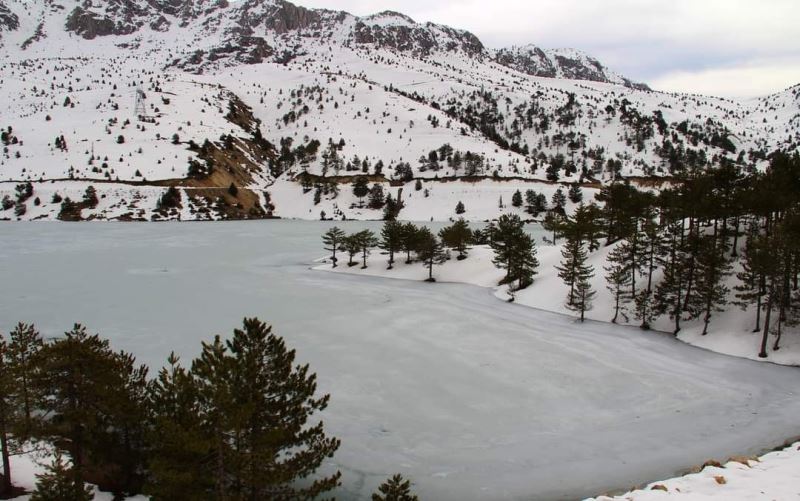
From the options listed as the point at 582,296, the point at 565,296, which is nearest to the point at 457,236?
the point at 565,296

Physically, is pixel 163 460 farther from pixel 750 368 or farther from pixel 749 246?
pixel 749 246

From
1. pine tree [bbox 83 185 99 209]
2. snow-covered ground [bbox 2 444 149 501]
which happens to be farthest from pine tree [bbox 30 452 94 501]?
pine tree [bbox 83 185 99 209]

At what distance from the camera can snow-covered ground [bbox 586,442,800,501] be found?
15023 millimetres

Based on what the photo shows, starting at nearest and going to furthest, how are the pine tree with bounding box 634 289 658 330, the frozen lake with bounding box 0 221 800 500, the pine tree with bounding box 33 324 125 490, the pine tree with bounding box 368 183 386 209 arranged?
the pine tree with bounding box 33 324 125 490, the frozen lake with bounding box 0 221 800 500, the pine tree with bounding box 634 289 658 330, the pine tree with bounding box 368 183 386 209

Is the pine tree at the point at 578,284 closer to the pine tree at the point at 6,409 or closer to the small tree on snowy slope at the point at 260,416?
the small tree on snowy slope at the point at 260,416

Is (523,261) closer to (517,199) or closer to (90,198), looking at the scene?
(517,199)

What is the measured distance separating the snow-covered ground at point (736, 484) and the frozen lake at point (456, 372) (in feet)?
9.76

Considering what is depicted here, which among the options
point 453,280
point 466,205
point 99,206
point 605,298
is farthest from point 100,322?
point 466,205

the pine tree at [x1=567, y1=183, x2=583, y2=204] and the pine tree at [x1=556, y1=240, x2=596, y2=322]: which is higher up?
the pine tree at [x1=567, y1=183, x2=583, y2=204]

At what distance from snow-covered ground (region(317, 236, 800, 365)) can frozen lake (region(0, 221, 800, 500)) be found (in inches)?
87.6

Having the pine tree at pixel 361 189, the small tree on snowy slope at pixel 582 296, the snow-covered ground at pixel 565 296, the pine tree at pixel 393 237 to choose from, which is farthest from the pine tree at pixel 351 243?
the pine tree at pixel 361 189

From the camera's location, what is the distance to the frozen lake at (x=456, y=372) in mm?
21875

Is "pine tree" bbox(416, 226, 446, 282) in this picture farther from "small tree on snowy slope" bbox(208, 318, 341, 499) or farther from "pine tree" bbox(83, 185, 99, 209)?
"pine tree" bbox(83, 185, 99, 209)

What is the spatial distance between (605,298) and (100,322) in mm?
49036
